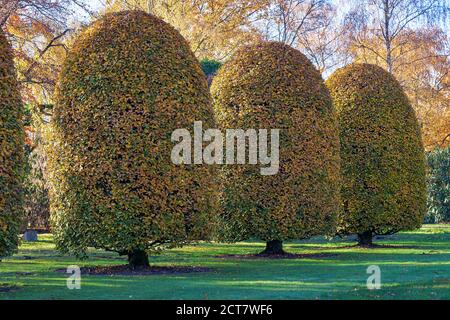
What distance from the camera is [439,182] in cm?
3700

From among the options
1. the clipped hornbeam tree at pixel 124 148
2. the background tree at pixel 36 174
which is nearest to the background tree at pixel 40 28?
the background tree at pixel 36 174

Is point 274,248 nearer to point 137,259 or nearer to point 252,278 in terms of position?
point 137,259

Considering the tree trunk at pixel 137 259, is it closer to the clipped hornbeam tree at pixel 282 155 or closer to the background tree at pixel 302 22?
the clipped hornbeam tree at pixel 282 155

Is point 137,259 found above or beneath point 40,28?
beneath

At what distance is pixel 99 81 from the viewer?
14.5 meters

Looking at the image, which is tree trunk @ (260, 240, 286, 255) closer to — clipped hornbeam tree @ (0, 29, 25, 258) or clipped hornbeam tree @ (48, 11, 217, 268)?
clipped hornbeam tree @ (48, 11, 217, 268)

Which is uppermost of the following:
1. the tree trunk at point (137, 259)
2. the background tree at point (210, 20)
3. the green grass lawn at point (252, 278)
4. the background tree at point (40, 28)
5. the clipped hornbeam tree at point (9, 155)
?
the background tree at point (210, 20)

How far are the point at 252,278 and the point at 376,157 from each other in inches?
358

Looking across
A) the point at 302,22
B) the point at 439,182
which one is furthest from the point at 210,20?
the point at 439,182

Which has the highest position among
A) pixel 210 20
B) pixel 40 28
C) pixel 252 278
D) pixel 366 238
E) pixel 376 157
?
pixel 210 20

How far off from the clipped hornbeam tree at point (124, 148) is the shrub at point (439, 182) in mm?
24421

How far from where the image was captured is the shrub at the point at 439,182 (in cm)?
3697
